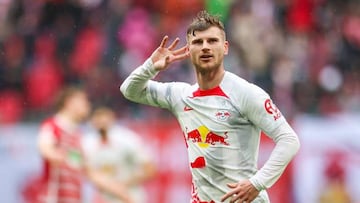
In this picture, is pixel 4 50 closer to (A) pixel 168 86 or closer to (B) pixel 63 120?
(B) pixel 63 120

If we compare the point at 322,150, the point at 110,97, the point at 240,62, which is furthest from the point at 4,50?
the point at 322,150

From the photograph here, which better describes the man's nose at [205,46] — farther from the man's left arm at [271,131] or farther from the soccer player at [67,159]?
the soccer player at [67,159]

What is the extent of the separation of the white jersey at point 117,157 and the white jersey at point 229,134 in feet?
17.0

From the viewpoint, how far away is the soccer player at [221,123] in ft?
23.9

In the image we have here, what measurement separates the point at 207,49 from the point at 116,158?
5.70 metres

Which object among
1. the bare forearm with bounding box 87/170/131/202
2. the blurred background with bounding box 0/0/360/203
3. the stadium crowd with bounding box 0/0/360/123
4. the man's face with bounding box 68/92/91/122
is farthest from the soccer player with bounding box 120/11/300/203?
the stadium crowd with bounding box 0/0/360/123

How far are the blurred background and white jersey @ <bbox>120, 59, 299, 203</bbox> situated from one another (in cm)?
617

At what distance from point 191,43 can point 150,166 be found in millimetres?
5438

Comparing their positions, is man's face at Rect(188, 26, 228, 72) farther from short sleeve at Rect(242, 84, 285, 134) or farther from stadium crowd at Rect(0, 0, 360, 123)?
stadium crowd at Rect(0, 0, 360, 123)

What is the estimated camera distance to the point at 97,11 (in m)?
15.4


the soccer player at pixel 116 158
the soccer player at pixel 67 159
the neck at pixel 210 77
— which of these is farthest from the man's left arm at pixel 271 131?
the soccer player at pixel 116 158

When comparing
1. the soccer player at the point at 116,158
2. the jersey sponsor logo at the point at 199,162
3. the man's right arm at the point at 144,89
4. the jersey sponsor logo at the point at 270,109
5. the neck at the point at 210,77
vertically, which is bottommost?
the soccer player at the point at 116,158

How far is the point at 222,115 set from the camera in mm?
7445

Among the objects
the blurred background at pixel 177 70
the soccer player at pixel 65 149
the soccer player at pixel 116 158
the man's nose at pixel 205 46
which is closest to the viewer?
the man's nose at pixel 205 46
